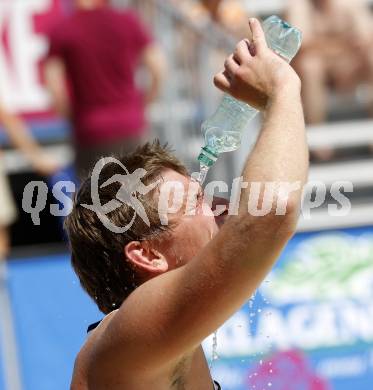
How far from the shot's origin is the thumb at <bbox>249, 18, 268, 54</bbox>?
7.57 ft

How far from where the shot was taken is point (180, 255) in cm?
264

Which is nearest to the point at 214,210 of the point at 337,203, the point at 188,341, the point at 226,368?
the point at 188,341

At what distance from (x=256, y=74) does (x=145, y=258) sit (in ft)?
1.97

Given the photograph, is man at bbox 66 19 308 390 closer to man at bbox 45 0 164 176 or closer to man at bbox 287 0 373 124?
man at bbox 45 0 164 176

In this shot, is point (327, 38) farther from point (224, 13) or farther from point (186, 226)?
point (186, 226)

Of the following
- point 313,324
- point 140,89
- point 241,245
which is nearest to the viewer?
point 241,245

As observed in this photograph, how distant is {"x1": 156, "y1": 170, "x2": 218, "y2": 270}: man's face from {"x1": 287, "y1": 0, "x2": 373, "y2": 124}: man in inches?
205

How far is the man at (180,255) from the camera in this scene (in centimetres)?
221

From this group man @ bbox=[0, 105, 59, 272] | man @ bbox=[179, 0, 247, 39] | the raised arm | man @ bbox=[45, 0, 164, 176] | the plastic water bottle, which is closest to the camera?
the raised arm

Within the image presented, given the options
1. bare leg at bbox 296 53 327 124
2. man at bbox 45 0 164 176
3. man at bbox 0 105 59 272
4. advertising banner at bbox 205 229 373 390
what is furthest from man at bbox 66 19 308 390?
bare leg at bbox 296 53 327 124

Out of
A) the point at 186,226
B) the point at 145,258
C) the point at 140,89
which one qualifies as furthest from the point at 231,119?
the point at 140,89

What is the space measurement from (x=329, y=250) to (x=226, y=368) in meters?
1.00

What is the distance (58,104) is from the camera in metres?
7.16

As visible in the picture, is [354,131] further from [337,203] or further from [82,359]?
[82,359]
